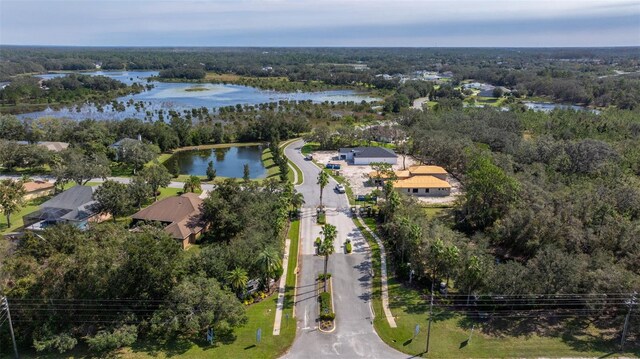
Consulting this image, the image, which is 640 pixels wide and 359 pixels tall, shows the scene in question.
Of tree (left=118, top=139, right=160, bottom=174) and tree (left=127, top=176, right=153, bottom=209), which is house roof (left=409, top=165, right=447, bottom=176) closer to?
tree (left=127, top=176, right=153, bottom=209)

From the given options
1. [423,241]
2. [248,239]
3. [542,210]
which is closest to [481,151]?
[542,210]

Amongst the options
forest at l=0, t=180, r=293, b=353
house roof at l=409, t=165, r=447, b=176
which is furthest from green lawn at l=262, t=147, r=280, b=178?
forest at l=0, t=180, r=293, b=353

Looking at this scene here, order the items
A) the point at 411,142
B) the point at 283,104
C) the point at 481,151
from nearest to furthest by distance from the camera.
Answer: the point at 481,151 < the point at 411,142 < the point at 283,104

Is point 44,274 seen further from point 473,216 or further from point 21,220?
point 473,216

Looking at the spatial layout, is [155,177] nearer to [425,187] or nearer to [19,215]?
[19,215]

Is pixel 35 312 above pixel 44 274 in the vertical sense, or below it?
below

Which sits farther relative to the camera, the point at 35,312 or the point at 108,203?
the point at 108,203

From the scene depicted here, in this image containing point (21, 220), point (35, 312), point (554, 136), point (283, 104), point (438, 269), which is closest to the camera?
point (35, 312)

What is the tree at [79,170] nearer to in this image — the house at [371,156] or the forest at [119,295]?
the forest at [119,295]
